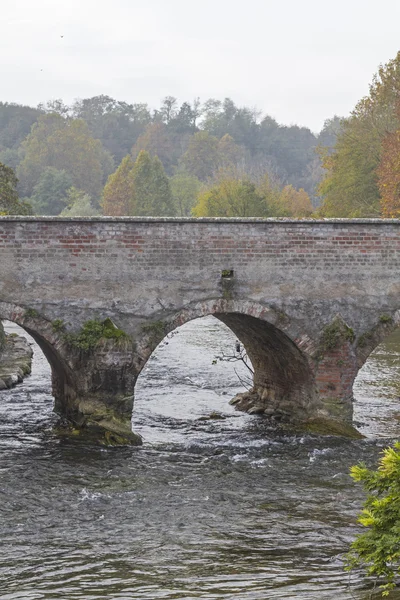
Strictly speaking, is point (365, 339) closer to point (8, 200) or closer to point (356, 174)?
point (8, 200)

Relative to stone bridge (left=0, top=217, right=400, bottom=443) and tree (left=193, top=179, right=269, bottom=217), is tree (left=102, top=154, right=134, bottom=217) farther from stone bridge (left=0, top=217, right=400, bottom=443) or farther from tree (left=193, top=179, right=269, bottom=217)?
stone bridge (left=0, top=217, right=400, bottom=443)

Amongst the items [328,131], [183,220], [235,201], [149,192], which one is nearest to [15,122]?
[149,192]

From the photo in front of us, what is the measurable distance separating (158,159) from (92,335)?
57487 mm

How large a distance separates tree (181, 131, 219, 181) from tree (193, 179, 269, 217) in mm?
42570

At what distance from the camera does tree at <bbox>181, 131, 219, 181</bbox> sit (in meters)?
94.8

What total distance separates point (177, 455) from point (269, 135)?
10004cm

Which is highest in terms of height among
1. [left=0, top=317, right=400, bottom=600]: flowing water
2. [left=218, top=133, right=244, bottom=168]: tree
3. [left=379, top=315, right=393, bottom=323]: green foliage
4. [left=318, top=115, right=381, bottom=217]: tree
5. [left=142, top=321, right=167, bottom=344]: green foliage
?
[left=218, top=133, right=244, bottom=168]: tree

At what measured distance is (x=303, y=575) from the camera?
1023cm

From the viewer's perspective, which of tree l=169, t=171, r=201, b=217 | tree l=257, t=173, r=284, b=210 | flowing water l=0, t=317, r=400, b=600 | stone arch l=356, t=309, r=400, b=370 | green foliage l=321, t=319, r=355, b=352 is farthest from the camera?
tree l=169, t=171, r=201, b=217

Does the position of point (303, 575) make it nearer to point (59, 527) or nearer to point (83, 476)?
point (59, 527)

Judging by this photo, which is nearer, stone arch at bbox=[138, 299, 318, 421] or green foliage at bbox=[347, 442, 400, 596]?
green foliage at bbox=[347, 442, 400, 596]

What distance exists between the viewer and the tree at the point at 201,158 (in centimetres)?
9475

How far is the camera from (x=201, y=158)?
312 feet

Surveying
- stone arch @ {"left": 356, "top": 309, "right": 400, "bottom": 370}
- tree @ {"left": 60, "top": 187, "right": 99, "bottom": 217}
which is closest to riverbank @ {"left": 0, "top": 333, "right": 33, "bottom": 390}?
stone arch @ {"left": 356, "top": 309, "right": 400, "bottom": 370}
